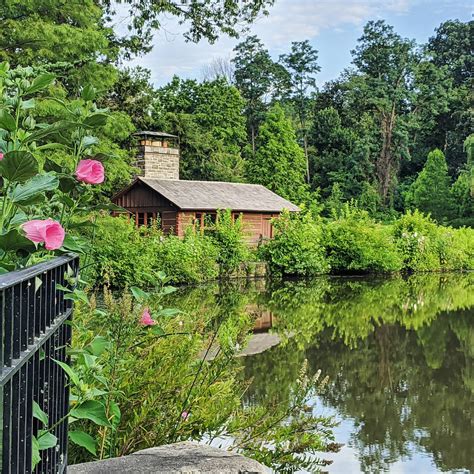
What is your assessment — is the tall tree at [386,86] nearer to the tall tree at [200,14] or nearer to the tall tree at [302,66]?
the tall tree at [302,66]

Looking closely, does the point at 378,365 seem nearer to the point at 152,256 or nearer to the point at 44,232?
the point at 44,232

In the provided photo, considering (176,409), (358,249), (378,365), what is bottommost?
(378,365)

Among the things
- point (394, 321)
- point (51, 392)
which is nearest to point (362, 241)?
point (394, 321)

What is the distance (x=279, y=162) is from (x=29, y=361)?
41.0 m

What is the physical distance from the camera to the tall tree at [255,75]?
165ft

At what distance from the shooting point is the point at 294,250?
24391 mm

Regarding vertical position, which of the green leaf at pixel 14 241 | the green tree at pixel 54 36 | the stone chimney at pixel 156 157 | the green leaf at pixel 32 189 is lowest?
the green leaf at pixel 14 241

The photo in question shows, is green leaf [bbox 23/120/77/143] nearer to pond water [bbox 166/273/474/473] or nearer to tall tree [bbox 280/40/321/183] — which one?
pond water [bbox 166/273/474/473]

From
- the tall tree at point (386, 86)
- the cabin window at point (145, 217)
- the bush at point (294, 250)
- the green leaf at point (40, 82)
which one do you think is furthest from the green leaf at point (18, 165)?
the tall tree at point (386, 86)

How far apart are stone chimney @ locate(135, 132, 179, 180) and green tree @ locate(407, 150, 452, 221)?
18.0 meters

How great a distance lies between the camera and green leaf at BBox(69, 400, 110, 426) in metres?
2.13

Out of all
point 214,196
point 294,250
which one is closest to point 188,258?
point 294,250

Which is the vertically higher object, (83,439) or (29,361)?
(29,361)

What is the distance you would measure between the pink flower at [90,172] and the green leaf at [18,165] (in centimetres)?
47
